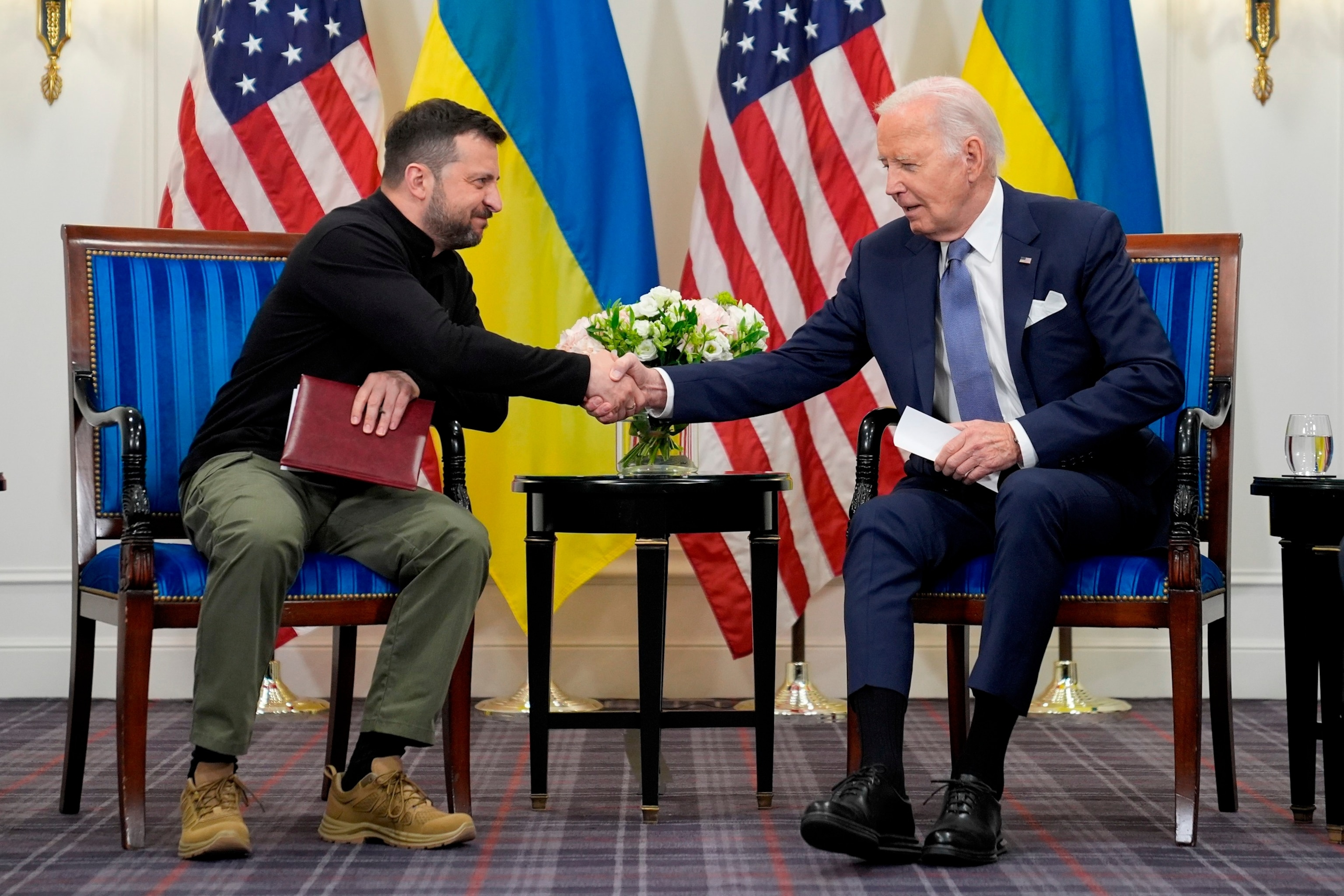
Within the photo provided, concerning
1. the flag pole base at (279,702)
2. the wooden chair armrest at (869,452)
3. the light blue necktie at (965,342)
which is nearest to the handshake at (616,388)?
the wooden chair armrest at (869,452)

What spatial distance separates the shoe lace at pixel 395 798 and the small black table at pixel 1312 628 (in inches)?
62.1

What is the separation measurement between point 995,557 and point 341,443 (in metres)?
1.16

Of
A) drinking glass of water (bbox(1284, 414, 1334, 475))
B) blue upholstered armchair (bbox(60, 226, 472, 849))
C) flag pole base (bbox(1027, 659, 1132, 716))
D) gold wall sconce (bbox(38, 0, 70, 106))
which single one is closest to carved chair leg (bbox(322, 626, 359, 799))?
blue upholstered armchair (bbox(60, 226, 472, 849))

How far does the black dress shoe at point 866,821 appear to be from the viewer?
6.94 feet

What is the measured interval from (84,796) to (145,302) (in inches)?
39.6

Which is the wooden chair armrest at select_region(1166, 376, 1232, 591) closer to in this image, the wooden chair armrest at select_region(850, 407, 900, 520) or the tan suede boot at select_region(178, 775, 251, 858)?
the wooden chair armrest at select_region(850, 407, 900, 520)

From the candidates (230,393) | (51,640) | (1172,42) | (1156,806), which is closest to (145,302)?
(230,393)

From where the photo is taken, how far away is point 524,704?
3.88 meters

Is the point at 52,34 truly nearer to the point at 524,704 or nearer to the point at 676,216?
the point at 676,216

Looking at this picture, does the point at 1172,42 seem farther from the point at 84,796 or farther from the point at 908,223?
the point at 84,796

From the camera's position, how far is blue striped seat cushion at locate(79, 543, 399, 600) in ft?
7.68

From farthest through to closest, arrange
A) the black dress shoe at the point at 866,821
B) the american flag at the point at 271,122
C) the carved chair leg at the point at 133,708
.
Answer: the american flag at the point at 271,122, the carved chair leg at the point at 133,708, the black dress shoe at the point at 866,821

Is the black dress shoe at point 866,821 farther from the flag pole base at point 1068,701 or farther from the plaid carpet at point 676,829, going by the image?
the flag pole base at point 1068,701

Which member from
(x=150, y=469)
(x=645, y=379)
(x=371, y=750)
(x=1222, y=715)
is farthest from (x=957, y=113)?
(x=150, y=469)
